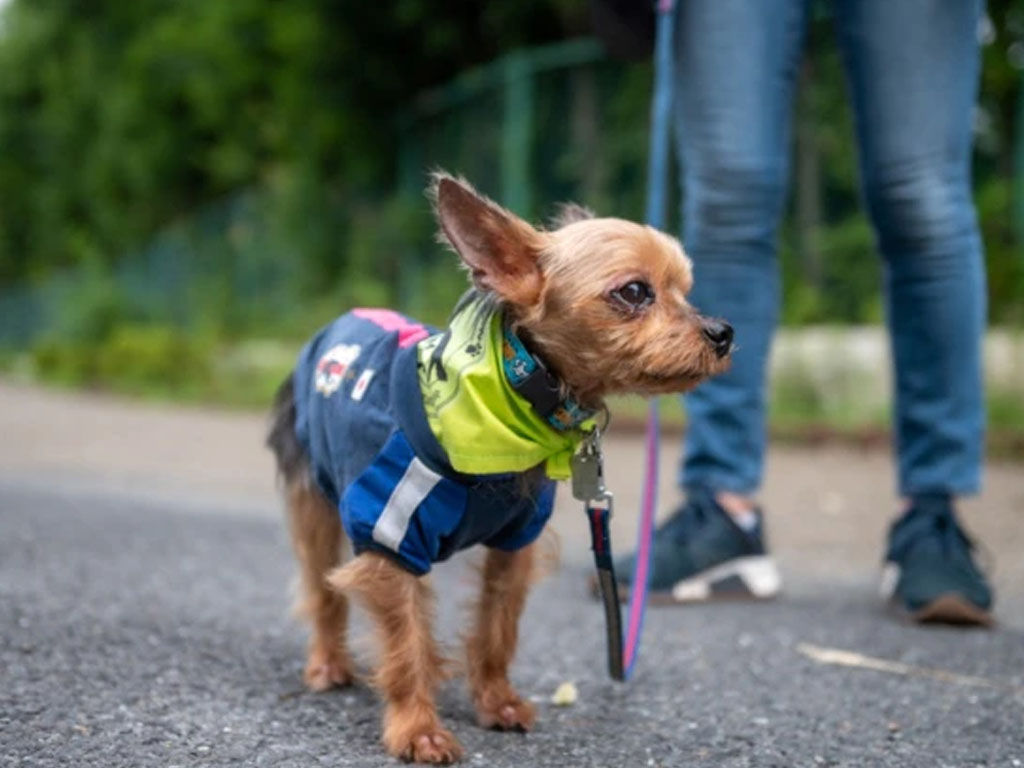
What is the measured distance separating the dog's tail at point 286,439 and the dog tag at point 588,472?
75cm

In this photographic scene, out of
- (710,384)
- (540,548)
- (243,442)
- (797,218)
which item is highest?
(797,218)

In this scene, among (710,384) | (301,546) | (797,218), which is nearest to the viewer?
(301,546)

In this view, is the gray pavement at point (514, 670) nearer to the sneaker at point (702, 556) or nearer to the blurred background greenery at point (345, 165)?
the sneaker at point (702, 556)

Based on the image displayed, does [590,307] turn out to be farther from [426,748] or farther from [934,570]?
[934,570]

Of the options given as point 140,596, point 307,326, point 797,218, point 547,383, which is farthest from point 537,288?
point 307,326

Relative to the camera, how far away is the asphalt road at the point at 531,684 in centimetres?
247

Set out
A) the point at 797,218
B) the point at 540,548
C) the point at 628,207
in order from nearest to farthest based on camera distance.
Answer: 1. the point at 540,548
2. the point at 797,218
3. the point at 628,207

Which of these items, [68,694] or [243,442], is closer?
[68,694]

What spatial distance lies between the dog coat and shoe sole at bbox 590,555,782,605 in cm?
132

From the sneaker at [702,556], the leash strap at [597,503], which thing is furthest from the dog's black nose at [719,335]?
the sneaker at [702,556]

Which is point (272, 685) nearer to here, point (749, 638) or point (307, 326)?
point (749, 638)

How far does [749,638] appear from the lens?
3.53 meters

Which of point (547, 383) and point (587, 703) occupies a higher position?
point (547, 383)

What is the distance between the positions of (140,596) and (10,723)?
136cm
